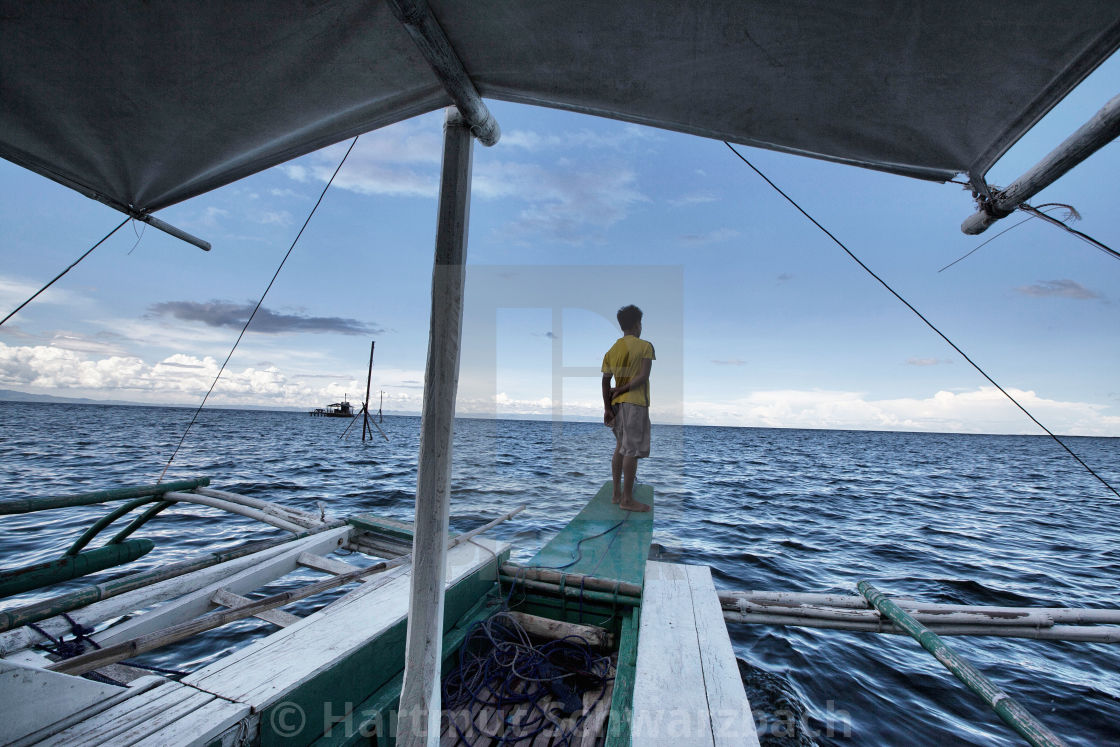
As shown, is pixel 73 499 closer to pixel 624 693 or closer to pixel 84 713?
pixel 84 713

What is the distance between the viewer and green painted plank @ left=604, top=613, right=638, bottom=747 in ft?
5.81

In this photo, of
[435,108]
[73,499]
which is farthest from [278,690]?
[73,499]

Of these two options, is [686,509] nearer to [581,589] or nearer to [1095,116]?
[581,589]

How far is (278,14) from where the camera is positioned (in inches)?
51.2

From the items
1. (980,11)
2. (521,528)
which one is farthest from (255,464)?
(980,11)

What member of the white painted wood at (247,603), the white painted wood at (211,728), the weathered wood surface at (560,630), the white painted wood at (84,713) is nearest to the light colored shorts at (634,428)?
the weathered wood surface at (560,630)

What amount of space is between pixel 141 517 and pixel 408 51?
16.6ft

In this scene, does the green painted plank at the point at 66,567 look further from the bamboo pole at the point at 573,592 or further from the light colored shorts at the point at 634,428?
the light colored shorts at the point at 634,428

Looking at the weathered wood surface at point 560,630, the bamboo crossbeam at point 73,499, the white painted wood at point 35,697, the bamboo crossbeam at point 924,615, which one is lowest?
the weathered wood surface at point 560,630

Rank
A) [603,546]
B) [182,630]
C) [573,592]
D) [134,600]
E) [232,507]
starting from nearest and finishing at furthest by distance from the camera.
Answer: [182,630], [134,600], [573,592], [603,546], [232,507]

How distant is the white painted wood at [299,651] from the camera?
1.69m

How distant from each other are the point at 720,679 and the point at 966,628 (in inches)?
84.9

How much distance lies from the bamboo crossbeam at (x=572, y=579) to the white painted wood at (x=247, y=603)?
134 cm

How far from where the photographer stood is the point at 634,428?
14.5 ft
